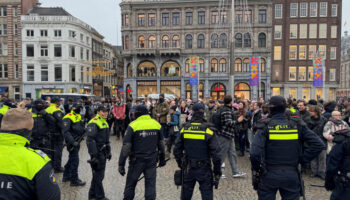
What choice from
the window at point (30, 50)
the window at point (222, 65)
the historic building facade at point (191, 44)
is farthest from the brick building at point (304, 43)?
the window at point (30, 50)

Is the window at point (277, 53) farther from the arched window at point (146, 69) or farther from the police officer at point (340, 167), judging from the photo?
the police officer at point (340, 167)

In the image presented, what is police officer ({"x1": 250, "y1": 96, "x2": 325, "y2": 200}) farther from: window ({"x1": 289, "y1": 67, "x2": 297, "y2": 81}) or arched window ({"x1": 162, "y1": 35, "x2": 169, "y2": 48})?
window ({"x1": 289, "y1": 67, "x2": 297, "y2": 81})

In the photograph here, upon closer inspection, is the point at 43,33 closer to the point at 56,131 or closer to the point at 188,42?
the point at 188,42

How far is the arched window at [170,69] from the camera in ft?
128

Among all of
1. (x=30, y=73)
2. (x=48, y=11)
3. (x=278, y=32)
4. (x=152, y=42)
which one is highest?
(x=48, y=11)

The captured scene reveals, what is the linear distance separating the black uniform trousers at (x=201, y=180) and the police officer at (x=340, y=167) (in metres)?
1.89

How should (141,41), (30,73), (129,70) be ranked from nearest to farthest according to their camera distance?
(141,41) → (30,73) → (129,70)

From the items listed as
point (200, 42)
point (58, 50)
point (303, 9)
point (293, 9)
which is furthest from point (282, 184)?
point (58, 50)

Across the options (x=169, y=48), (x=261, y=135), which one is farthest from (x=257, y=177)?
(x=169, y=48)

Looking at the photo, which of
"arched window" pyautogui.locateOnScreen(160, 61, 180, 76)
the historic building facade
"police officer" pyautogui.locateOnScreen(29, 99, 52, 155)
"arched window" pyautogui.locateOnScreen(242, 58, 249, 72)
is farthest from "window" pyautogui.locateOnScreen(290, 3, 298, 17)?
"police officer" pyautogui.locateOnScreen(29, 99, 52, 155)

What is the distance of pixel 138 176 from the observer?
4.82m

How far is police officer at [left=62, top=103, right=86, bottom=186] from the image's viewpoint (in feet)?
20.8

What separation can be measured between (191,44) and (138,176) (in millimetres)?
35576

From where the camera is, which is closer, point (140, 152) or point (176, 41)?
point (140, 152)
